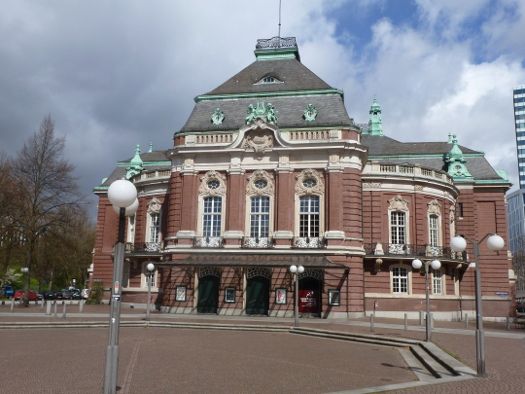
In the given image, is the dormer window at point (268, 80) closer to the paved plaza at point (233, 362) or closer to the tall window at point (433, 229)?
the tall window at point (433, 229)

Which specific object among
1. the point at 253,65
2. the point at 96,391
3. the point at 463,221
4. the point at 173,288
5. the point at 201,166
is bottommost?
the point at 96,391

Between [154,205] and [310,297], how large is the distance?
14716 mm

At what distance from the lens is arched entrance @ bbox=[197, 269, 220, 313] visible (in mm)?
35000

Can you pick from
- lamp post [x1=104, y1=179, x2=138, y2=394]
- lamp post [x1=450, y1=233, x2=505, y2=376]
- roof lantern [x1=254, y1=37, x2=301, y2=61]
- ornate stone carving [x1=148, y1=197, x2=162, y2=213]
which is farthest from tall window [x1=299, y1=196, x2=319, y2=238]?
lamp post [x1=104, y1=179, x2=138, y2=394]

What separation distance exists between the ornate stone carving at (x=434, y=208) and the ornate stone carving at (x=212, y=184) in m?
14.9

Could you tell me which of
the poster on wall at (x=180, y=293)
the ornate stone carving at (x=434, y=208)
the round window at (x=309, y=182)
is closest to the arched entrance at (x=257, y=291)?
the poster on wall at (x=180, y=293)

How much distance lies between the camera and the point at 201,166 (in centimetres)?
3684

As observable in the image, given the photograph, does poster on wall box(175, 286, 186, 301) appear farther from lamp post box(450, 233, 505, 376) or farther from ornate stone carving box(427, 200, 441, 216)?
lamp post box(450, 233, 505, 376)

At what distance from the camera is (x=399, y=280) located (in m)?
36.2

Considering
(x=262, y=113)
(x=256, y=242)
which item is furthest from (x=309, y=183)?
(x=262, y=113)

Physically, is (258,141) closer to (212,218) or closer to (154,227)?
(212,218)

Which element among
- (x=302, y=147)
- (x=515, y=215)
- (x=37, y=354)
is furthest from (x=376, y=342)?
(x=515, y=215)

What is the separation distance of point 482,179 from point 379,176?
1217 centimetres

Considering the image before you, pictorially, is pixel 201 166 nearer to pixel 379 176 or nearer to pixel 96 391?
pixel 379 176
